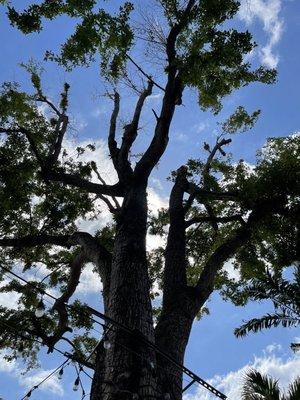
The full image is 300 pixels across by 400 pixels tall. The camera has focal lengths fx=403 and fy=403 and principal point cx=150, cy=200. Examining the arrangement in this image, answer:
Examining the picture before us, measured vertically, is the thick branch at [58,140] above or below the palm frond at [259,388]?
above

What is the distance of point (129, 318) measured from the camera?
512cm

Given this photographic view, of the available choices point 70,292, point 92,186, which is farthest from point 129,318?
point 92,186

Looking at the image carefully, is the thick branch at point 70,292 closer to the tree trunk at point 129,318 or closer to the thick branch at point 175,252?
the tree trunk at point 129,318

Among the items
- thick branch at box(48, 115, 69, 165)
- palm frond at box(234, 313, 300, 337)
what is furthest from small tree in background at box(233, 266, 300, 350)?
thick branch at box(48, 115, 69, 165)

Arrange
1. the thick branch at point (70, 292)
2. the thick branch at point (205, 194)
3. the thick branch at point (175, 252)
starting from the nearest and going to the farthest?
the thick branch at point (175, 252)
the thick branch at point (70, 292)
the thick branch at point (205, 194)

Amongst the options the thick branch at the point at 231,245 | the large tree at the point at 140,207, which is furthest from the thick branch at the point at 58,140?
the thick branch at the point at 231,245

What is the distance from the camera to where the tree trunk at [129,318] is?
4414 mm

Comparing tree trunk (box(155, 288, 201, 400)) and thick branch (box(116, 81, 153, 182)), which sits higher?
thick branch (box(116, 81, 153, 182))

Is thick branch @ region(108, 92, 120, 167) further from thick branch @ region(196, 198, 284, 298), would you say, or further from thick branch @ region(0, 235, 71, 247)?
thick branch @ region(196, 198, 284, 298)

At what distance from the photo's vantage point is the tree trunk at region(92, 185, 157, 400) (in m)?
4.41

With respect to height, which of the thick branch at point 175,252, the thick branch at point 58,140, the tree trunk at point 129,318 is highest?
the thick branch at point 58,140

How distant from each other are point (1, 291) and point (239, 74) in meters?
10.2

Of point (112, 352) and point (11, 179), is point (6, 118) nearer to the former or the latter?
point (11, 179)

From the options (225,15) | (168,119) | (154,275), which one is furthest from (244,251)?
(225,15)
